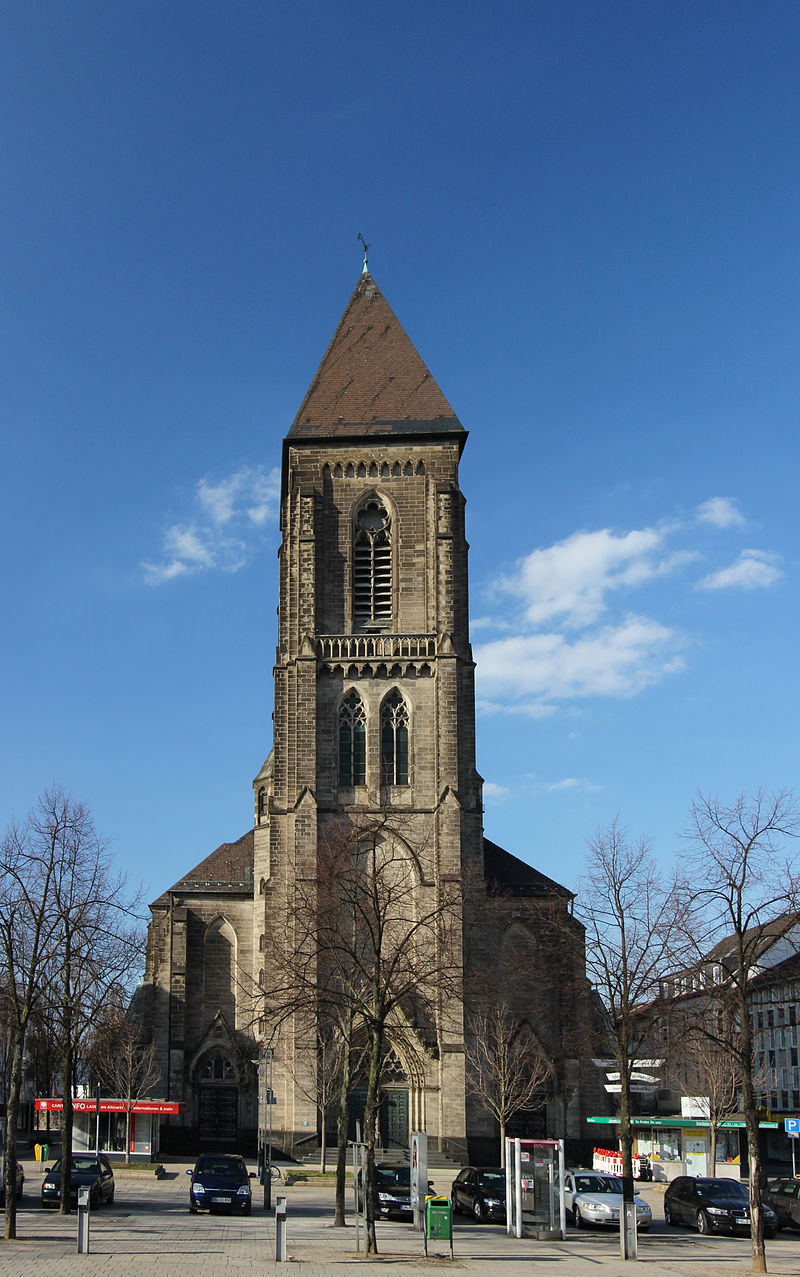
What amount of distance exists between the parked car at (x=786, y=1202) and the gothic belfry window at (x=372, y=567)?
2541 centimetres

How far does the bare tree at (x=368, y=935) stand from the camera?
1097 inches

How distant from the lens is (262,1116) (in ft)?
145

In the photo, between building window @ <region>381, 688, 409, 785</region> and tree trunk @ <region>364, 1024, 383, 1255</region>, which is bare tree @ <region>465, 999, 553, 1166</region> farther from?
tree trunk @ <region>364, 1024, 383, 1255</region>

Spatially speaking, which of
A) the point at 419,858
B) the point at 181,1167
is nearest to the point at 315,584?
the point at 419,858

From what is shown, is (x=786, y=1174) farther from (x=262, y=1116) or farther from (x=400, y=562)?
(x=400, y=562)

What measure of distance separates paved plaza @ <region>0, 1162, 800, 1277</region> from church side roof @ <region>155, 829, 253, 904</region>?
2139 cm

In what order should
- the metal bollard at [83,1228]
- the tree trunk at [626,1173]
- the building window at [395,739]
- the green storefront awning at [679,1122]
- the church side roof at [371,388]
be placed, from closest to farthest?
the metal bollard at [83,1228] < the tree trunk at [626,1173] < the green storefront awning at [679,1122] < the building window at [395,739] < the church side roof at [371,388]

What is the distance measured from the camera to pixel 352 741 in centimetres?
4697

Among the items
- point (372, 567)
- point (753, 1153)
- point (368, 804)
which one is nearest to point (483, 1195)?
point (753, 1153)

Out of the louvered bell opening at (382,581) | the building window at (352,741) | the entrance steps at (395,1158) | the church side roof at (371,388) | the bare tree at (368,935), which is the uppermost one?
the church side roof at (371,388)

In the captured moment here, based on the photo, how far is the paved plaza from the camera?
1900cm

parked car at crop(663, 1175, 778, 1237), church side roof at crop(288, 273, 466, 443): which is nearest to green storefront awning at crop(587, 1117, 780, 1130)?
parked car at crop(663, 1175, 778, 1237)

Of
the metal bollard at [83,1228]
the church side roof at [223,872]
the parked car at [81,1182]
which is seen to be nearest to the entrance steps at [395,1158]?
the church side roof at [223,872]

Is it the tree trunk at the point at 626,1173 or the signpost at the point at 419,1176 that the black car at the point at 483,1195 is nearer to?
the signpost at the point at 419,1176
